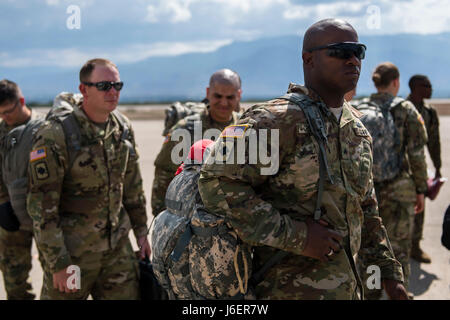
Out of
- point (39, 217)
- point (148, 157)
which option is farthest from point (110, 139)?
point (148, 157)

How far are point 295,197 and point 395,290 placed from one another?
812mm

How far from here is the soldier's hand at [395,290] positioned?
2.42 meters

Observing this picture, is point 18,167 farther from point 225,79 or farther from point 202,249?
point 202,249

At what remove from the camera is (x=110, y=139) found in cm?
367

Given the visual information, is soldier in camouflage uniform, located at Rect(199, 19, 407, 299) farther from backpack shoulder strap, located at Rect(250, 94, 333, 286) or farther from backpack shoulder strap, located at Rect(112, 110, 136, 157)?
backpack shoulder strap, located at Rect(112, 110, 136, 157)

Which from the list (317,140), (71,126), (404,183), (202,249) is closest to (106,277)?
(71,126)

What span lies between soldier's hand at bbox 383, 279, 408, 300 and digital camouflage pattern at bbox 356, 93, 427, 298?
228 cm

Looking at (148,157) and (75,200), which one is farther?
(148,157)

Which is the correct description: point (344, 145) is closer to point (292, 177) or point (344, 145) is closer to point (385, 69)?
point (292, 177)

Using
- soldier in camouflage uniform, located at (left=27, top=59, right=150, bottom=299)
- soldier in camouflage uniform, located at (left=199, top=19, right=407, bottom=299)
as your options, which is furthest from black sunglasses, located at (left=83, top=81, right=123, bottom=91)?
soldier in camouflage uniform, located at (left=199, top=19, right=407, bottom=299)

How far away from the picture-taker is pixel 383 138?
4559mm

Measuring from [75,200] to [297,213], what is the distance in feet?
6.43

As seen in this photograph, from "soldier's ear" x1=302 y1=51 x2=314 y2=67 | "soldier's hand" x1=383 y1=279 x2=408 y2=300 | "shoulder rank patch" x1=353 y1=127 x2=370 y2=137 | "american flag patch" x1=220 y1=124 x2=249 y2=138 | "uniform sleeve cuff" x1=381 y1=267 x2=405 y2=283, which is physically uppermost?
"soldier's ear" x1=302 y1=51 x2=314 y2=67

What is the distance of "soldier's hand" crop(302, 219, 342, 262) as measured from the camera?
80.3 inches
